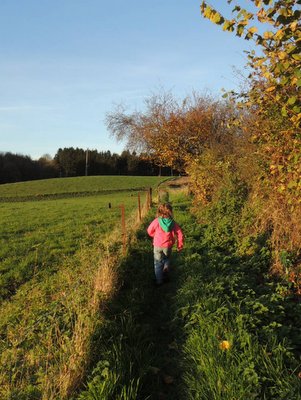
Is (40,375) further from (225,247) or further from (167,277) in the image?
(225,247)

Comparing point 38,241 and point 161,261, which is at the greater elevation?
point 161,261

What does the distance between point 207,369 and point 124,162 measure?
98361 mm

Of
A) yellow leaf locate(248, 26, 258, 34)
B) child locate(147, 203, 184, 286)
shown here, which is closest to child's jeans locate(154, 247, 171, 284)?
child locate(147, 203, 184, 286)

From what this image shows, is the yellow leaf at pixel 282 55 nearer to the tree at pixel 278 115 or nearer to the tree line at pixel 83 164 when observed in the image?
the tree at pixel 278 115

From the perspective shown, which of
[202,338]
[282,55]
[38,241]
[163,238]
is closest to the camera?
[282,55]

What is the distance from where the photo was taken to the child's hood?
8109 mm

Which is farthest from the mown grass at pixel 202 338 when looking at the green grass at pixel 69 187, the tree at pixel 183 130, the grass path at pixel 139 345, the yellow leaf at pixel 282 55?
the green grass at pixel 69 187

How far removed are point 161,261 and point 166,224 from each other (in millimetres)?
753

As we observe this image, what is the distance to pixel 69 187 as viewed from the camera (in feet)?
193

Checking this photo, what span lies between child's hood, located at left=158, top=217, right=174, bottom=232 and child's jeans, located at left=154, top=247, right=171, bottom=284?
0.39 metres

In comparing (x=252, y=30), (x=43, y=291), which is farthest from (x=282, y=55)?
(x=43, y=291)

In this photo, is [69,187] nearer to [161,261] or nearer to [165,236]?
[165,236]

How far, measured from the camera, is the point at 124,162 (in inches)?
3996

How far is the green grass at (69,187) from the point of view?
50594 mm
